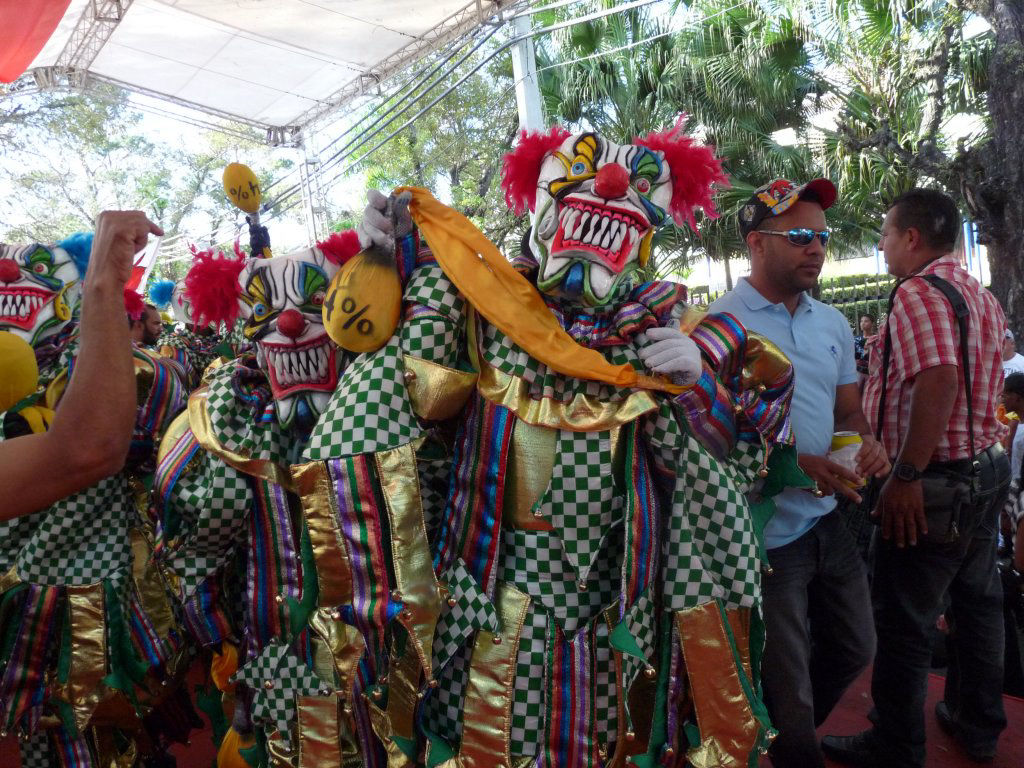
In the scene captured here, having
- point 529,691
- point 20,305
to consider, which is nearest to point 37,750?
point 20,305

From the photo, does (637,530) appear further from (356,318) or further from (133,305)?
(133,305)

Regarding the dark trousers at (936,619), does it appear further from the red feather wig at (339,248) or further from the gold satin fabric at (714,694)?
the red feather wig at (339,248)

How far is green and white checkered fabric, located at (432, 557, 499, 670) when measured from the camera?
1.80m

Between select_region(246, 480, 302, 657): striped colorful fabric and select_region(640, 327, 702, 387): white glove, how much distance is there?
1.02 m

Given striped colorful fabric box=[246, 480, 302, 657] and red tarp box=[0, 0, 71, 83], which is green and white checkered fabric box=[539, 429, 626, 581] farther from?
red tarp box=[0, 0, 71, 83]

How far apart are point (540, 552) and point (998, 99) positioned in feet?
25.7

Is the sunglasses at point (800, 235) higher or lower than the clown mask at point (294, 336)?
higher

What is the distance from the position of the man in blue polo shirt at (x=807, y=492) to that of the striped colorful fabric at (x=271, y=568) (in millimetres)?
1274

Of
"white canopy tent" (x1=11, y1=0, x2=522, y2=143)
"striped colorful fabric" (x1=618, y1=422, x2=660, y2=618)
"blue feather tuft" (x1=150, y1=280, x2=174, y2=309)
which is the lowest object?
"striped colorful fabric" (x1=618, y1=422, x2=660, y2=618)

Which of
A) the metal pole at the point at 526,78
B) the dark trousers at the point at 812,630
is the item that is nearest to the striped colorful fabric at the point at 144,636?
the dark trousers at the point at 812,630

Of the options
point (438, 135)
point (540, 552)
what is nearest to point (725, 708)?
point (540, 552)

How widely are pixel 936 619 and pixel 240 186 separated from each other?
2567 millimetres

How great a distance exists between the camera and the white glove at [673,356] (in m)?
1.80

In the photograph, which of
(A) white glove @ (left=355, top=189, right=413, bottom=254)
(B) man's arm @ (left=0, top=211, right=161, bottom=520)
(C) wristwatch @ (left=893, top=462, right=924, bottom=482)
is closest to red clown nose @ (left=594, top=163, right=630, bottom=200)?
(A) white glove @ (left=355, top=189, right=413, bottom=254)
